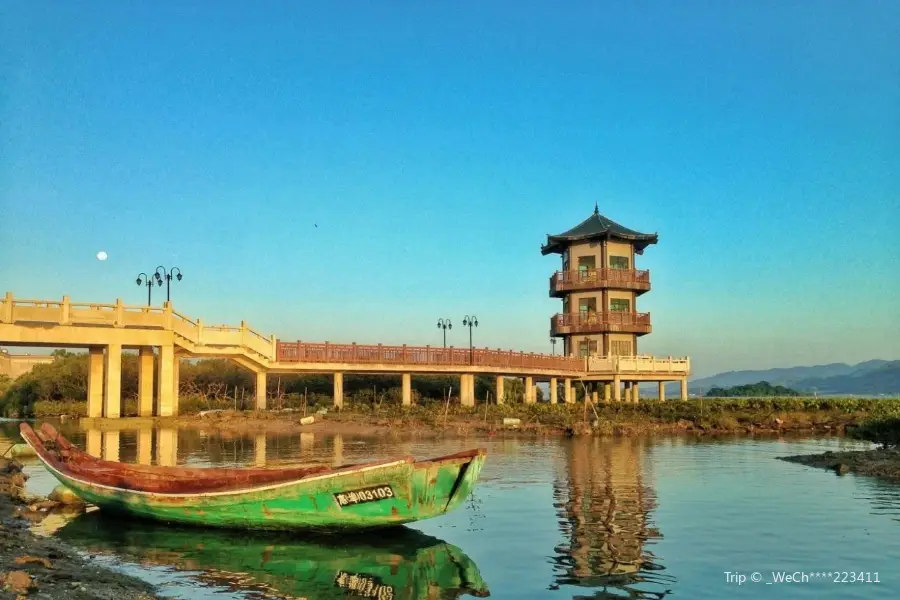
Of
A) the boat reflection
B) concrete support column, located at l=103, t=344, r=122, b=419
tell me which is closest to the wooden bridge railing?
concrete support column, located at l=103, t=344, r=122, b=419

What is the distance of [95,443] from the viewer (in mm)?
31250

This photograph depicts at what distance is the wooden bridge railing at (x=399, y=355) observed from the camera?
4444cm

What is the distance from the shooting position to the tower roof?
55.7 metres

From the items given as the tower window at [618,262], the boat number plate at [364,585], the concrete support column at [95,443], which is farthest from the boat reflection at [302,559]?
the tower window at [618,262]

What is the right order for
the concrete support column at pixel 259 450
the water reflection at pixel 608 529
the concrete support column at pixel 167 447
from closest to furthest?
1. the water reflection at pixel 608 529
2. the concrete support column at pixel 167 447
3. the concrete support column at pixel 259 450

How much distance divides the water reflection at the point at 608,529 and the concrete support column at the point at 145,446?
1246 cm

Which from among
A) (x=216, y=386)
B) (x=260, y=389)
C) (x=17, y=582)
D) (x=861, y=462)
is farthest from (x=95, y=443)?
(x=861, y=462)

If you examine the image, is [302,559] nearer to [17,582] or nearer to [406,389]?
[17,582]

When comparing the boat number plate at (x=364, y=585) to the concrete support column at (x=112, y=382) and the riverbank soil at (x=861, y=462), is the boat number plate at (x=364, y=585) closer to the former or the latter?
the riverbank soil at (x=861, y=462)

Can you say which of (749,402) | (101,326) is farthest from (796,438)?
(101,326)

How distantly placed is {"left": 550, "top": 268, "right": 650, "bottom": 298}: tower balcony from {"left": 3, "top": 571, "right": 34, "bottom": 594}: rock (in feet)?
158

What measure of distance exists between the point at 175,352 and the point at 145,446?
47.9 ft

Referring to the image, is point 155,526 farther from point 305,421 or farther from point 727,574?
point 305,421

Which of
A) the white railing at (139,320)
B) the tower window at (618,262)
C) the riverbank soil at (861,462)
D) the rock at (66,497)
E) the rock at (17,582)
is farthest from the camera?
the tower window at (618,262)
